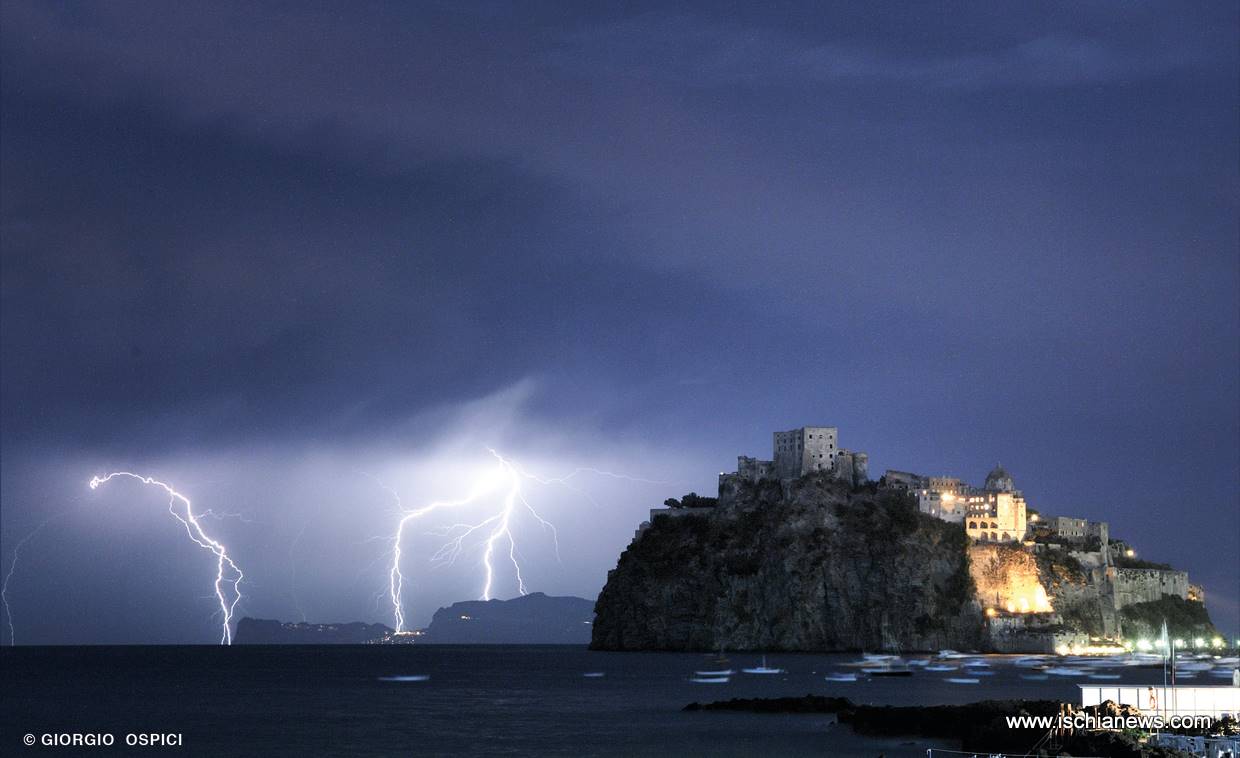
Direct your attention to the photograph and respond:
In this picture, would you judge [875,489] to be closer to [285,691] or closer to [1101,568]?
[1101,568]

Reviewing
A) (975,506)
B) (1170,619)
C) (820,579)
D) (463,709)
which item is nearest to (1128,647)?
(1170,619)

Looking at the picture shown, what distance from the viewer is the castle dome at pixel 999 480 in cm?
19188

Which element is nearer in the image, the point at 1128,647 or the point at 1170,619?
the point at 1128,647

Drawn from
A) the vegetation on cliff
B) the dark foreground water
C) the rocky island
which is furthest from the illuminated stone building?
the dark foreground water

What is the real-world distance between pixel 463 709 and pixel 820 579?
9313cm

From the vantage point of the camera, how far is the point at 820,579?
6614 inches

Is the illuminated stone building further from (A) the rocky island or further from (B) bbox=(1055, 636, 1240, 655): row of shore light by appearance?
(B) bbox=(1055, 636, 1240, 655): row of shore light

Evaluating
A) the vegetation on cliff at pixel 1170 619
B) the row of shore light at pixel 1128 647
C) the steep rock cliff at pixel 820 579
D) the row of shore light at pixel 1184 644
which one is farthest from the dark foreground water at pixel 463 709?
A: the vegetation on cliff at pixel 1170 619

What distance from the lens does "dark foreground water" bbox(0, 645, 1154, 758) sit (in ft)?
195

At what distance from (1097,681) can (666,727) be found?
54839 millimetres

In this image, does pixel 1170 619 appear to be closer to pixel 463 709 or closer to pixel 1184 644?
pixel 1184 644

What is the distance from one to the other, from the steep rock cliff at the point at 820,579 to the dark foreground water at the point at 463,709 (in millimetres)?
23422

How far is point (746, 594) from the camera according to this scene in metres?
172

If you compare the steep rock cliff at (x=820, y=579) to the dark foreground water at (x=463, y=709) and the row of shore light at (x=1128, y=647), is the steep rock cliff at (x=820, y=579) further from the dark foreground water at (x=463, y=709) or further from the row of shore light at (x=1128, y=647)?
the dark foreground water at (x=463, y=709)
